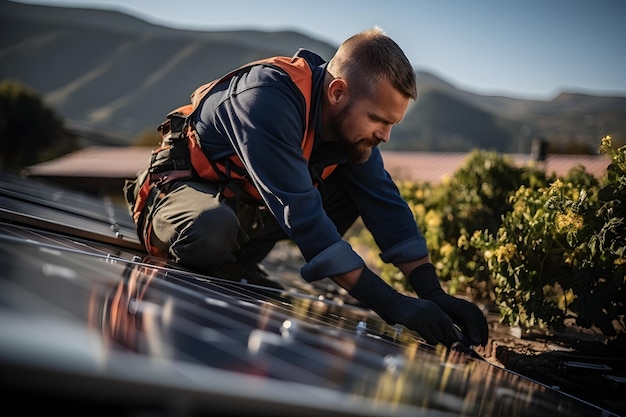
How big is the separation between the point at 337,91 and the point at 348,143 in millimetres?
238

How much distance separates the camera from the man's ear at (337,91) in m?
2.88

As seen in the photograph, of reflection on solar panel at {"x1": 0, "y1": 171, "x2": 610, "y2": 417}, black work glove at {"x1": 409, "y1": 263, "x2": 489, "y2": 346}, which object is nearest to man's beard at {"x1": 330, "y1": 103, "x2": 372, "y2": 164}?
black work glove at {"x1": 409, "y1": 263, "x2": 489, "y2": 346}

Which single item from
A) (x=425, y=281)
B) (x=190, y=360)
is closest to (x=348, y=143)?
(x=425, y=281)

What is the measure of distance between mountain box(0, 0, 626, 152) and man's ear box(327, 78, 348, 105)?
63.9m

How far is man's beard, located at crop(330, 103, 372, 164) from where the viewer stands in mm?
2926

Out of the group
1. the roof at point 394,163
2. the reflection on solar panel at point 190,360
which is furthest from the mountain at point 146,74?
the reflection on solar panel at point 190,360

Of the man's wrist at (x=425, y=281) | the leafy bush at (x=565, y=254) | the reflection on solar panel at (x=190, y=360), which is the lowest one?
the reflection on solar panel at (x=190, y=360)

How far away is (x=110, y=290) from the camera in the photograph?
1.51 m

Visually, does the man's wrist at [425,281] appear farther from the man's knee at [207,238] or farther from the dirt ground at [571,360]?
the man's knee at [207,238]

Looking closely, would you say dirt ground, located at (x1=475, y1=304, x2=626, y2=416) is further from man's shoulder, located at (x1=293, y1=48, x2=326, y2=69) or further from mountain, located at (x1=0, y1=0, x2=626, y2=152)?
mountain, located at (x1=0, y1=0, x2=626, y2=152)

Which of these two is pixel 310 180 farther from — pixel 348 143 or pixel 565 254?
pixel 565 254

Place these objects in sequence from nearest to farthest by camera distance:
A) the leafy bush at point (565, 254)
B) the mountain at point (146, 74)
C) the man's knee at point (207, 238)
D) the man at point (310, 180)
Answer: the man at point (310, 180)
the leafy bush at point (565, 254)
the man's knee at point (207, 238)
the mountain at point (146, 74)

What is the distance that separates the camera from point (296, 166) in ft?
8.60

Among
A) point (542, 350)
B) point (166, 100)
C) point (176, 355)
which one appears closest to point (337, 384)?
point (176, 355)
